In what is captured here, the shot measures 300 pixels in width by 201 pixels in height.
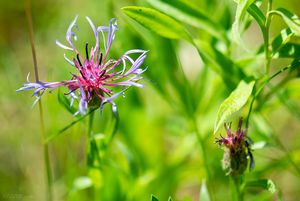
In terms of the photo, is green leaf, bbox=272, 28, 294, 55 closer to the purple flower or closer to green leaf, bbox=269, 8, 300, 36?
green leaf, bbox=269, 8, 300, 36

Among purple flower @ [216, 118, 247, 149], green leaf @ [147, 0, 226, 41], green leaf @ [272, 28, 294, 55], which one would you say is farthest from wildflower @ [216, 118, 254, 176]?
green leaf @ [147, 0, 226, 41]

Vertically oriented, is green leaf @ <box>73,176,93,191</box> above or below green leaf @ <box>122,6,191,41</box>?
below

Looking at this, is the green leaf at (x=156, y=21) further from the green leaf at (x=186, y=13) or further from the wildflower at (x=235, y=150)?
the wildflower at (x=235, y=150)

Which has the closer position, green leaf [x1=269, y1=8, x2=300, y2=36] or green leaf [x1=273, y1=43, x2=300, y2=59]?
green leaf [x1=269, y1=8, x2=300, y2=36]

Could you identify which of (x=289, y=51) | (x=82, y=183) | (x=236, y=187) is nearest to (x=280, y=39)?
(x=289, y=51)

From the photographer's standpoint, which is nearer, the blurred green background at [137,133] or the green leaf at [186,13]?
the green leaf at [186,13]

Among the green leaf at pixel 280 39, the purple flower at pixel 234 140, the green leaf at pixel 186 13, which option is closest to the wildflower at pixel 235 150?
the purple flower at pixel 234 140
